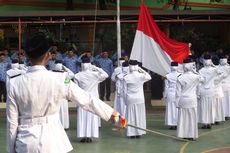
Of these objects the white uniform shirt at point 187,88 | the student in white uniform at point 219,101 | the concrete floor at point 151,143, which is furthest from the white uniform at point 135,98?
the student in white uniform at point 219,101

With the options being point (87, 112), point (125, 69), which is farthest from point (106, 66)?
point (87, 112)

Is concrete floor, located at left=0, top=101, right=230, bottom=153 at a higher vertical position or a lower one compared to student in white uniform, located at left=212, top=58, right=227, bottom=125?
lower

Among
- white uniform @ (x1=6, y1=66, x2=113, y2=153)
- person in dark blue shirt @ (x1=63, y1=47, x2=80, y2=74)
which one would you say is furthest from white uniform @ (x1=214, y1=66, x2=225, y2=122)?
white uniform @ (x1=6, y1=66, x2=113, y2=153)

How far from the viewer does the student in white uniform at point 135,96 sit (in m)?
11.3

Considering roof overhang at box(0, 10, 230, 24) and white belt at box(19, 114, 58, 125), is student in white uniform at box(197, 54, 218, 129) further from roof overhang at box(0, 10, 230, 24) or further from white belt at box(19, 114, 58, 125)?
white belt at box(19, 114, 58, 125)

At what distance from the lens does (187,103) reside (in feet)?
35.4

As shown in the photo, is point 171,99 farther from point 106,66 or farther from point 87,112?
point 106,66

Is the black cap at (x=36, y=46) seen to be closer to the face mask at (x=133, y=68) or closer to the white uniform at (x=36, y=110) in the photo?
the white uniform at (x=36, y=110)

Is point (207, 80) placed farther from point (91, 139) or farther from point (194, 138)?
point (91, 139)

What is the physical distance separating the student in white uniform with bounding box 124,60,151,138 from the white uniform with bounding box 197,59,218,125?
1971 millimetres

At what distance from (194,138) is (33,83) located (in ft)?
23.5

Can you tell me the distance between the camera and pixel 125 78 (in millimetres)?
11359

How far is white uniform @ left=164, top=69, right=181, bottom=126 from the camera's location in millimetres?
12516

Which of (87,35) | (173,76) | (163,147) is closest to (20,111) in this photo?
(163,147)
